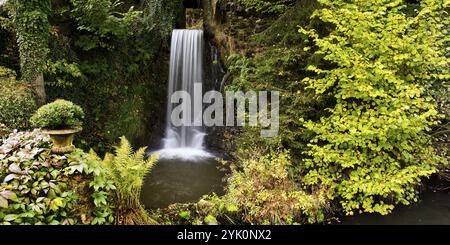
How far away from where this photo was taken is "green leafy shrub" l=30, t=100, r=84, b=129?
446 cm

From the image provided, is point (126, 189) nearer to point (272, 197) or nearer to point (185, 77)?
point (272, 197)

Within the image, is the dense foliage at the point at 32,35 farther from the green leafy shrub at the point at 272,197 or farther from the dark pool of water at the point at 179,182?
the green leafy shrub at the point at 272,197

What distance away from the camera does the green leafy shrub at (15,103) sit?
6.45m

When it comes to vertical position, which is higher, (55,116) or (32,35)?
(32,35)

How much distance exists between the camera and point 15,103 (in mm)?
6691

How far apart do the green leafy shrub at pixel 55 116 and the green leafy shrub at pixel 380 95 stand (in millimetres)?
4121

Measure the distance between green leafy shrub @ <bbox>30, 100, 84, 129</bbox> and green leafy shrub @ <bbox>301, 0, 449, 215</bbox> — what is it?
4.12 m

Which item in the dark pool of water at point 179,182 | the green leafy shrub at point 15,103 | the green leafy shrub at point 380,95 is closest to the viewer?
the green leafy shrub at point 380,95

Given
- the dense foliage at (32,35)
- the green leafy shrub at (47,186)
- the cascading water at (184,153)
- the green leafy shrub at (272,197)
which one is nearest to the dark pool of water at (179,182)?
the cascading water at (184,153)

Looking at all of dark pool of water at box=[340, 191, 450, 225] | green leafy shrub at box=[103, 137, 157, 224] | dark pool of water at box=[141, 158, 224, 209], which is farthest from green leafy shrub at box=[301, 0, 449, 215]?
dark pool of water at box=[141, 158, 224, 209]

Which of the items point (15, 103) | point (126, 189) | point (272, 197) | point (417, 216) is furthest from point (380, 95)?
point (15, 103)

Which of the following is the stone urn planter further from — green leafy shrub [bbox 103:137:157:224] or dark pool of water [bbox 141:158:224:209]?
dark pool of water [bbox 141:158:224:209]

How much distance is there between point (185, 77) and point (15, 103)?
6.45 m

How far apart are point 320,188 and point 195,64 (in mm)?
8185
